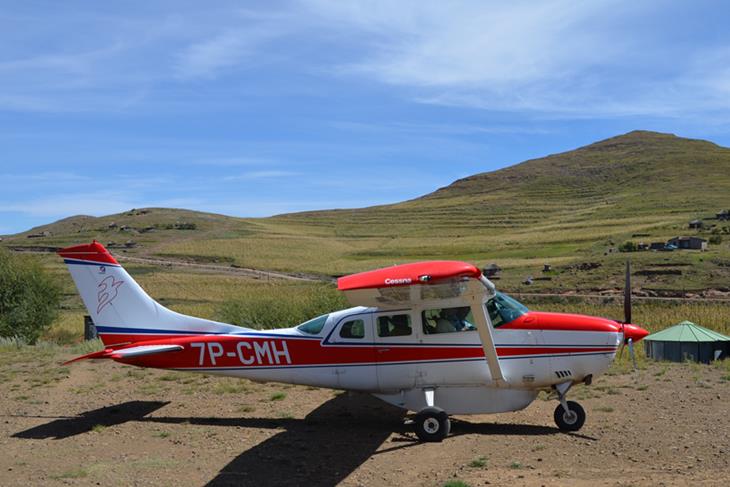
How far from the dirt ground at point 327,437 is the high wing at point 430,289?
1.63m

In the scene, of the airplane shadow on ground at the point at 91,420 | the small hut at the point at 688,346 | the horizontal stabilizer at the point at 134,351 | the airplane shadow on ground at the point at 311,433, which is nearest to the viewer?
the airplane shadow on ground at the point at 311,433

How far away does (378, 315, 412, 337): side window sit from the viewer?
10.8m

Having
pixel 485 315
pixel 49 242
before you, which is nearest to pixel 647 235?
pixel 485 315

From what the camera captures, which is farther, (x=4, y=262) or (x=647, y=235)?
(x=647, y=235)

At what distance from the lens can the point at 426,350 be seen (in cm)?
1062

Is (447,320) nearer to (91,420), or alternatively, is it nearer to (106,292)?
(106,292)

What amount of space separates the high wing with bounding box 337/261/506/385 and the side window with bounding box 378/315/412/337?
280 mm

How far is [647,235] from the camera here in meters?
68.9

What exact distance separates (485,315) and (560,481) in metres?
2.74

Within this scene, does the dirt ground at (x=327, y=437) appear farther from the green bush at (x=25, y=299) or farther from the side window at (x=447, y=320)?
the green bush at (x=25, y=299)

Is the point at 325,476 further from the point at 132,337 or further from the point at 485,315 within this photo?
the point at 132,337

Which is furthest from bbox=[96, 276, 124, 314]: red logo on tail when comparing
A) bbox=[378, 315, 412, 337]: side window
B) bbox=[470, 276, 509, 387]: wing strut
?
bbox=[470, 276, 509, 387]: wing strut

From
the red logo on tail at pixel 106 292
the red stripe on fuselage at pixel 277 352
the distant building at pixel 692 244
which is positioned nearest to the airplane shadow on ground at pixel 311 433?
the red stripe on fuselage at pixel 277 352

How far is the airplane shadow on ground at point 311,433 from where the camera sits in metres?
8.65
